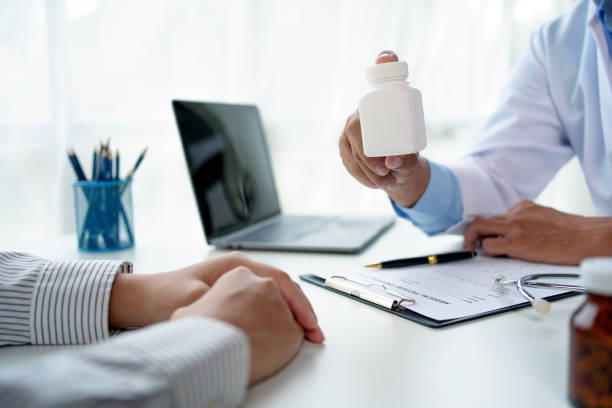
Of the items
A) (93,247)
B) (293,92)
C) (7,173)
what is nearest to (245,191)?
(93,247)

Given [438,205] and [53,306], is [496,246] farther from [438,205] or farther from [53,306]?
[53,306]

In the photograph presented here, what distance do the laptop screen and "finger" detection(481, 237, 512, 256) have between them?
503 mm

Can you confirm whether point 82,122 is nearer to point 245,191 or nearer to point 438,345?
point 245,191

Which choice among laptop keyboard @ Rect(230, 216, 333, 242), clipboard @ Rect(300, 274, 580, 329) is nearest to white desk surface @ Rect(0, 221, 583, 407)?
clipboard @ Rect(300, 274, 580, 329)

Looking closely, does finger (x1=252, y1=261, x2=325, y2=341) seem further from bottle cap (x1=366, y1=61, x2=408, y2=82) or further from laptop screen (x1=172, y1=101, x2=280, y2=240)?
laptop screen (x1=172, y1=101, x2=280, y2=240)

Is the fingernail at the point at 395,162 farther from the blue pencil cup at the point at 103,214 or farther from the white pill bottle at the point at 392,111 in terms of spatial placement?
the blue pencil cup at the point at 103,214

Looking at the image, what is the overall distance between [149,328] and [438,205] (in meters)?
0.70

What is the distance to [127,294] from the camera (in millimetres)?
535

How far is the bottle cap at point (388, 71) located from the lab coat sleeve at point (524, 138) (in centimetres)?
57

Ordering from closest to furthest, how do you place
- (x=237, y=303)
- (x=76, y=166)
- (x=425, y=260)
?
1. (x=237, y=303)
2. (x=425, y=260)
3. (x=76, y=166)

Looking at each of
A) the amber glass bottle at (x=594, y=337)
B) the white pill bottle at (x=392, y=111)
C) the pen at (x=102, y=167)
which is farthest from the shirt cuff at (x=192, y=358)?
the pen at (x=102, y=167)

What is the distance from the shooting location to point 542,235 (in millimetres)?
797

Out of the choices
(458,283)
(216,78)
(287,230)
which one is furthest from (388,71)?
(216,78)

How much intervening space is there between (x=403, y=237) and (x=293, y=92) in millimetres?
707
